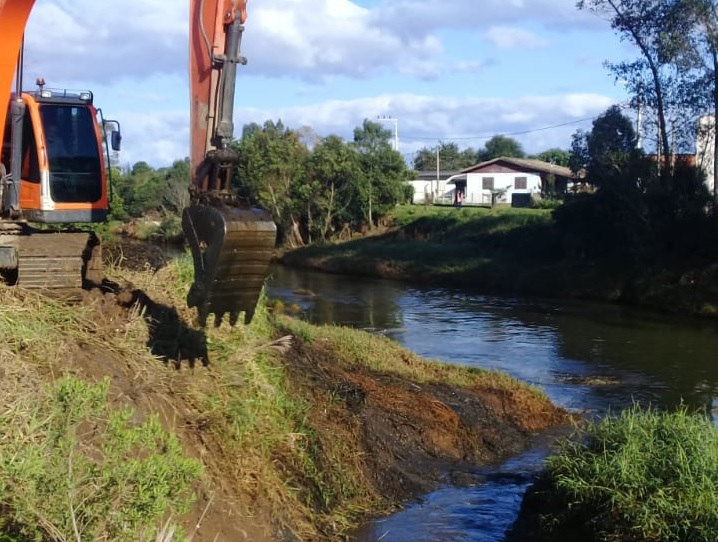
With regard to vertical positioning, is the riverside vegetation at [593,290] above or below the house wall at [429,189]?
below

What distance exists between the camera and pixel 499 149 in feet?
353

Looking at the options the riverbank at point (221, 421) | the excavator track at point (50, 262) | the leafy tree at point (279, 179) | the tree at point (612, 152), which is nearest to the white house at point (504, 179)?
the leafy tree at point (279, 179)

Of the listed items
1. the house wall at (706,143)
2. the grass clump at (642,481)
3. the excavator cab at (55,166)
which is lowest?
the grass clump at (642,481)

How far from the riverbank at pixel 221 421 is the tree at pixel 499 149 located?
9644 cm

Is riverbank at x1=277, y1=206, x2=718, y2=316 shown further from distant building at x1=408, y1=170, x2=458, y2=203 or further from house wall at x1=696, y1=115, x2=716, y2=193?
distant building at x1=408, y1=170, x2=458, y2=203

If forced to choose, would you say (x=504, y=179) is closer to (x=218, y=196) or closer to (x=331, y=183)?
(x=331, y=183)

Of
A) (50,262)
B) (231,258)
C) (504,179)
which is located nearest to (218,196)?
(231,258)

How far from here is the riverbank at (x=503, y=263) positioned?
30047 millimetres

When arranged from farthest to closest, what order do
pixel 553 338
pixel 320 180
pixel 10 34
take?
pixel 320 180 < pixel 553 338 < pixel 10 34

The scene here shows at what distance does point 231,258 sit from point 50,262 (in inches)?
113

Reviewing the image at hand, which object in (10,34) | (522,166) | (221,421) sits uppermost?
(522,166)

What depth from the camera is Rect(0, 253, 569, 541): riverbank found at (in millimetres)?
5504

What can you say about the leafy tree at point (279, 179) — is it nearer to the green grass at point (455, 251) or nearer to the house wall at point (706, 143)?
the green grass at point (455, 251)

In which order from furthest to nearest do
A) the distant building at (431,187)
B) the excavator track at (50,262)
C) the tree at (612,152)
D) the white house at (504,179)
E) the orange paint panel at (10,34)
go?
the distant building at (431,187) → the white house at (504,179) → the tree at (612,152) → the excavator track at (50,262) → the orange paint panel at (10,34)
